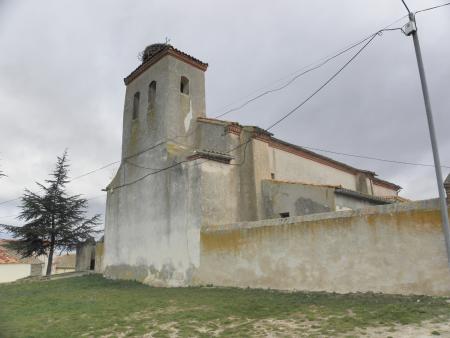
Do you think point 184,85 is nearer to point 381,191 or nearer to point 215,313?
point 215,313

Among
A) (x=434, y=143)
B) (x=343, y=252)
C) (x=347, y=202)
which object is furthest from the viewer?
(x=347, y=202)

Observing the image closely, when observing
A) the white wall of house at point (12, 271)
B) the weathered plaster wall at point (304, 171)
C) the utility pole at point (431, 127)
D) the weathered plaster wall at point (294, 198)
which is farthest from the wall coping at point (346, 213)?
the white wall of house at point (12, 271)

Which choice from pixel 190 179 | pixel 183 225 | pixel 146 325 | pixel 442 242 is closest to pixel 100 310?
pixel 146 325

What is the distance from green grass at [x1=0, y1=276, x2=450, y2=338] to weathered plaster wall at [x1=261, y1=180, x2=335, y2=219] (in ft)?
15.6

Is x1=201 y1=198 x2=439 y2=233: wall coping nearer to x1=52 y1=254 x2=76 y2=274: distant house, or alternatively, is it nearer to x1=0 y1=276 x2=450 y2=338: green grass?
x1=0 y1=276 x2=450 y2=338: green grass

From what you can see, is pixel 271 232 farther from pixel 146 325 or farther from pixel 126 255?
pixel 126 255

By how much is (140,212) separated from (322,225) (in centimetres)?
968

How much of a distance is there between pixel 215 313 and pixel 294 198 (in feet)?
25.2

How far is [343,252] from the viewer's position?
9.86 m

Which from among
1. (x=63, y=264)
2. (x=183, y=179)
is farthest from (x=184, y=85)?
(x=63, y=264)

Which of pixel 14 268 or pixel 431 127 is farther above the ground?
pixel 431 127

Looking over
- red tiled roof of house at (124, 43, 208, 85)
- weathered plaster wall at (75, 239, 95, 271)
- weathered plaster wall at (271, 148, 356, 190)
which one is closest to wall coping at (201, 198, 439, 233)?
weathered plaster wall at (271, 148, 356, 190)

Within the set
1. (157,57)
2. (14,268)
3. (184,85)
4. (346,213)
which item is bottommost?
(14,268)

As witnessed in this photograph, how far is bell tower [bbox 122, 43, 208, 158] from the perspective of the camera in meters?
17.4
